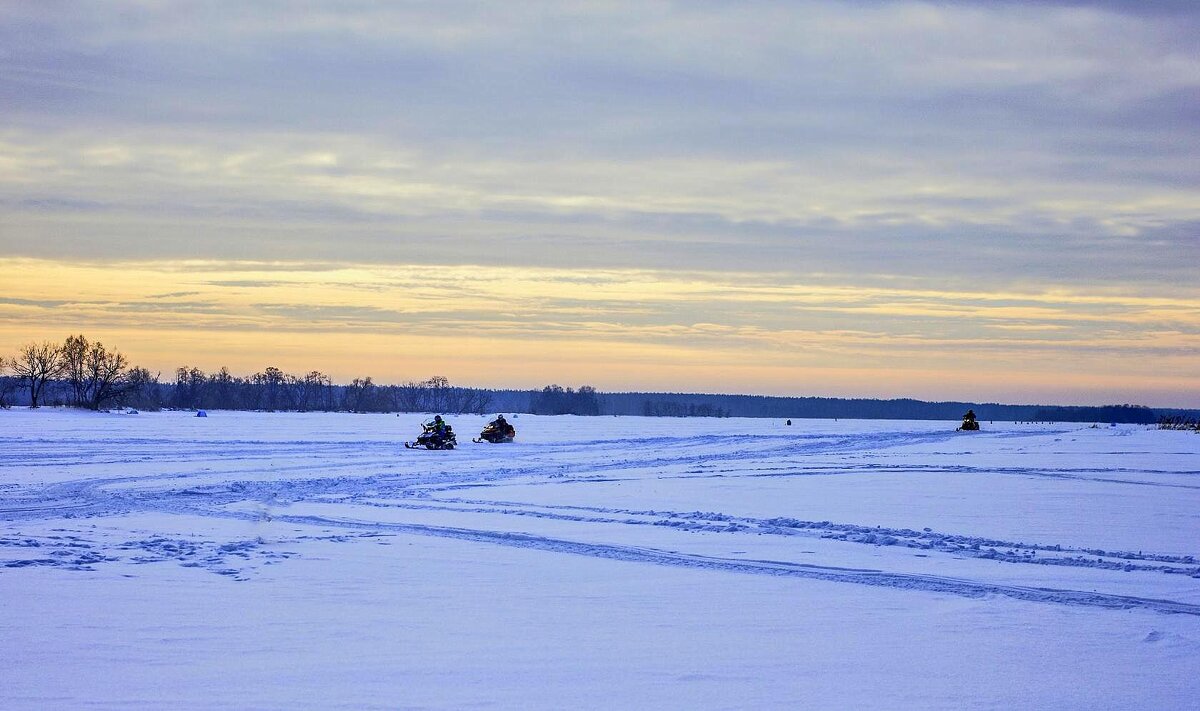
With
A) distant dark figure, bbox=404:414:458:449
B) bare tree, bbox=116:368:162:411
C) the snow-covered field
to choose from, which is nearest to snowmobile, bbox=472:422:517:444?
distant dark figure, bbox=404:414:458:449

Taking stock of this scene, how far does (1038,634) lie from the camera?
8375mm

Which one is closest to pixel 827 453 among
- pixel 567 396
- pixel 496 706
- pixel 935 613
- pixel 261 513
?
pixel 261 513

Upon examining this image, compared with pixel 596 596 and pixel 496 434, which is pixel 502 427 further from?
pixel 596 596

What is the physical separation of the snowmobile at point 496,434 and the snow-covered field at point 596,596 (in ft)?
68.1

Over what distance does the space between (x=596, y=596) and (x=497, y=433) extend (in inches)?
1294

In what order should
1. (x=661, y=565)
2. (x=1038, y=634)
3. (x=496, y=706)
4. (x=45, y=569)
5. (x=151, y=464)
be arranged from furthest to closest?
(x=151, y=464) → (x=661, y=565) → (x=45, y=569) → (x=1038, y=634) → (x=496, y=706)

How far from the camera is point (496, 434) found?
42.4 meters

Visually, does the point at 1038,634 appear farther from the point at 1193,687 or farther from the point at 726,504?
A: the point at 726,504

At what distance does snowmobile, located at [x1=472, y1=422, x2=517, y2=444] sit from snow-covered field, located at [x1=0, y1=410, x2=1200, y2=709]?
20766 mm

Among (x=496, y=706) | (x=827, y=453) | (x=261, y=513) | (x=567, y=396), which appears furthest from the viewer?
(x=567, y=396)

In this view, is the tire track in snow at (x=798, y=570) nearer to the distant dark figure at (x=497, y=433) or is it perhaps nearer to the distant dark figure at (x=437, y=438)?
the distant dark figure at (x=437, y=438)

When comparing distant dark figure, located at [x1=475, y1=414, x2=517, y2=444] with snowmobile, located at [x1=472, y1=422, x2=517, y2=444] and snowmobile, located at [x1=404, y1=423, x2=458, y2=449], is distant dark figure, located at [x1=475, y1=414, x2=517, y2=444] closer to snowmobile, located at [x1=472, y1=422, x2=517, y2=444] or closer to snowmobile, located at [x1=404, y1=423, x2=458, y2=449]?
snowmobile, located at [x1=472, y1=422, x2=517, y2=444]

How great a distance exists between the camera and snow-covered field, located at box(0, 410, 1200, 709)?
678 centimetres

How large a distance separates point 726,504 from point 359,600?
31.9 ft
